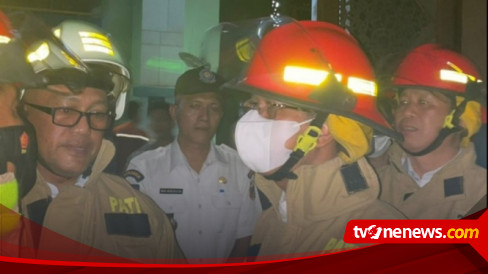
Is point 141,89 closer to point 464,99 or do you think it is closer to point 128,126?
point 128,126

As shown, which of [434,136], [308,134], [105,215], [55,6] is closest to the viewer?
[55,6]

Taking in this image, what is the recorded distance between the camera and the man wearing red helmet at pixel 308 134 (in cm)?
184

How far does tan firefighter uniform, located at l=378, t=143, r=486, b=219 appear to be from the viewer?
1991 mm

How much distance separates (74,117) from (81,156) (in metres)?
0.10

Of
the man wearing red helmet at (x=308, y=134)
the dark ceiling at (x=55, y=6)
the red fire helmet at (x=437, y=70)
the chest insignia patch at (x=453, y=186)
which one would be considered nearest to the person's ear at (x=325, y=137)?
the man wearing red helmet at (x=308, y=134)

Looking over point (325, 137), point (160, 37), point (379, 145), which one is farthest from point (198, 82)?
point (379, 145)

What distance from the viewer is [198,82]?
5.83 feet

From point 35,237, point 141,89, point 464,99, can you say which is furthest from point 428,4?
point 35,237

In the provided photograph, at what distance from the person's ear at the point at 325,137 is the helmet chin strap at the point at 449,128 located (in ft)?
0.84

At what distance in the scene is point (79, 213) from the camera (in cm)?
178

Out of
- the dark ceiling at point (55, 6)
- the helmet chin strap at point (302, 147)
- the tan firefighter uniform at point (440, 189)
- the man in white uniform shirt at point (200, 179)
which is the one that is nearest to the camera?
the dark ceiling at point (55, 6)

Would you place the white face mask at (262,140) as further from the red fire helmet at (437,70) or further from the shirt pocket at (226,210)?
the red fire helmet at (437,70)

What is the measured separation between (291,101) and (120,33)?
482 millimetres

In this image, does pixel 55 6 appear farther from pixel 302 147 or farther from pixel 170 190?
pixel 302 147
